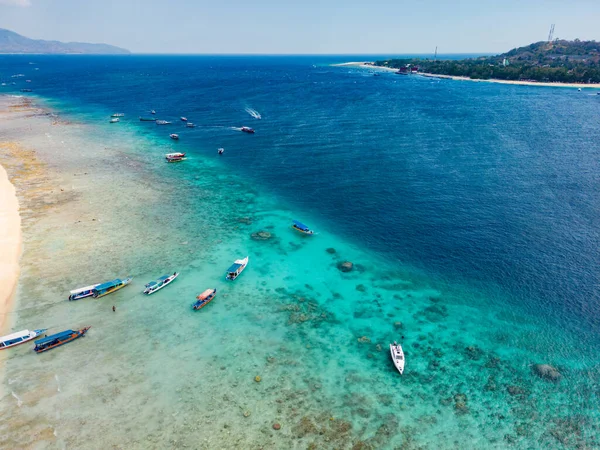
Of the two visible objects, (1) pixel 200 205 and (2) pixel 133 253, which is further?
(1) pixel 200 205

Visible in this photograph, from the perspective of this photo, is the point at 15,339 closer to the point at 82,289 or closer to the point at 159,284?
the point at 82,289

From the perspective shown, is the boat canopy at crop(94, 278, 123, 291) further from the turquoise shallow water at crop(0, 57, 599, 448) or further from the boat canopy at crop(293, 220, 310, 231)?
the boat canopy at crop(293, 220, 310, 231)

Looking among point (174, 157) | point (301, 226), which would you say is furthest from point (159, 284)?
point (174, 157)

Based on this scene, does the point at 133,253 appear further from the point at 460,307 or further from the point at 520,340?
the point at 520,340

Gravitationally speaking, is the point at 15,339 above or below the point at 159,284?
below

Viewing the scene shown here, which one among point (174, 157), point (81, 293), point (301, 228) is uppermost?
point (174, 157)

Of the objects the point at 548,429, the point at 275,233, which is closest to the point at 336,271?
the point at 275,233

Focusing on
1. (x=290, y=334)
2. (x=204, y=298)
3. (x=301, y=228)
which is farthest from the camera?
(x=301, y=228)
